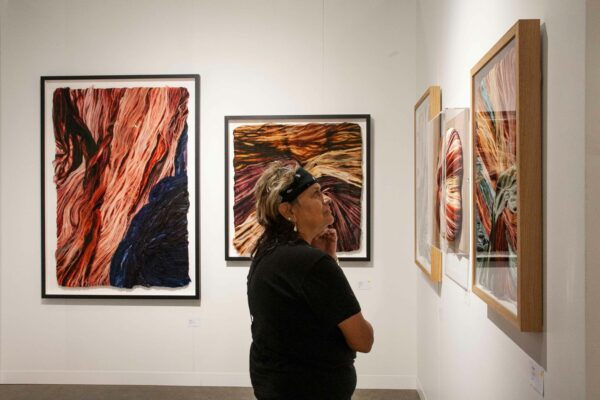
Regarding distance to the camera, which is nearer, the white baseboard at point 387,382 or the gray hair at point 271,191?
the gray hair at point 271,191

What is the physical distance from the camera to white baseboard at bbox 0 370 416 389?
421 centimetres

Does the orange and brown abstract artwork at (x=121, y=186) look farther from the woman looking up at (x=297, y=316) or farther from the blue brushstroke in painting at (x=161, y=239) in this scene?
the woman looking up at (x=297, y=316)

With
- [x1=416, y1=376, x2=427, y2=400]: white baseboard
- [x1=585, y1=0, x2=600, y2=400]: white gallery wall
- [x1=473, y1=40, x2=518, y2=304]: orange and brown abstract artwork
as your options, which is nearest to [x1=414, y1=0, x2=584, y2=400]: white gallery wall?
[x1=585, y1=0, x2=600, y2=400]: white gallery wall

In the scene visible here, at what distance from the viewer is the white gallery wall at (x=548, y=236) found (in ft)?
4.23

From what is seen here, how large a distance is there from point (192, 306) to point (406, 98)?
7.50ft

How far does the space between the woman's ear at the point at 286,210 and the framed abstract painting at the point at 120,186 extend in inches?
98.8

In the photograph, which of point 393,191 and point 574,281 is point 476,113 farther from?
point 393,191

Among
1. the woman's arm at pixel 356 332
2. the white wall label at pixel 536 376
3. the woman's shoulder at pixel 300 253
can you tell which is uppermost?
the woman's shoulder at pixel 300 253

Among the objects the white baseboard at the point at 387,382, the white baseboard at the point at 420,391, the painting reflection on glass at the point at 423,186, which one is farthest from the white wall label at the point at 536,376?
the white baseboard at the point at 387,382

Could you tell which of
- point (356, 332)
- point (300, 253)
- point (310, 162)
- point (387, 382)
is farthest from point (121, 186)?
point (356, 332)

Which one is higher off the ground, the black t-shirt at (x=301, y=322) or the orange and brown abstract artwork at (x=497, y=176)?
the orange and brown abstract artwork at (x=497, y=176)

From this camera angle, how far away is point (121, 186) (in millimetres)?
4266

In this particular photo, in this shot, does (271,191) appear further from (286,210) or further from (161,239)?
(161,239)

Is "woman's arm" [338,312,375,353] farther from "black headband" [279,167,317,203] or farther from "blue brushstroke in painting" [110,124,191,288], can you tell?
"blue brushstroke in painting" [110,124,191,288]
